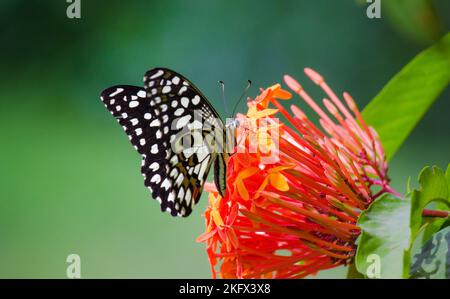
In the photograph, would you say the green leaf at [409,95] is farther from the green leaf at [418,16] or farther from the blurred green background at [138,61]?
the blurred green background at [138,61]

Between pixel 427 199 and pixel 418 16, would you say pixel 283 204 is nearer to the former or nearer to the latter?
pixel 427 199

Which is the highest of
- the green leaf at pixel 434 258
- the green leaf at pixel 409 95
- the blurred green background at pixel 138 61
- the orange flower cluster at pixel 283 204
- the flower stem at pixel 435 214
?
the blurred green background at pixel 138 61

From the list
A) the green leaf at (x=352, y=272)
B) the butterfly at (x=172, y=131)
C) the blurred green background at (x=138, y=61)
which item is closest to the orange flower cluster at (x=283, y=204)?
the green leaf at (x=352, y=272)

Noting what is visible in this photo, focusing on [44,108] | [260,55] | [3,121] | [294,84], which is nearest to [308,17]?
[260,55]

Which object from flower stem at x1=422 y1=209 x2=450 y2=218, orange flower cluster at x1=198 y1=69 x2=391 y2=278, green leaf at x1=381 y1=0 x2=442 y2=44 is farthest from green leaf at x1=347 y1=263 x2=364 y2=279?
green leaf at x1=381 y1=0 x2=442 y2=44

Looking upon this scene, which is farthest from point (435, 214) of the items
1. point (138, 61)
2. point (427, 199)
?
point (138, 61)
